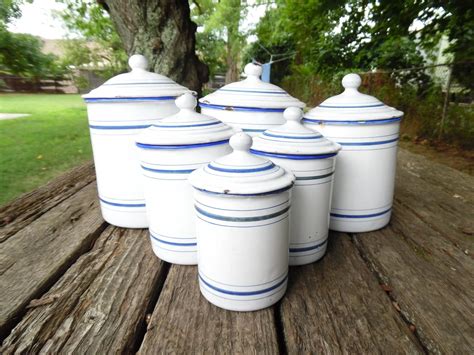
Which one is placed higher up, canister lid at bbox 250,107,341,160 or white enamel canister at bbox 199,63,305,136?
white enamel canister at bbox 199,63,305,136

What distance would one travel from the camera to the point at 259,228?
667 millimetres

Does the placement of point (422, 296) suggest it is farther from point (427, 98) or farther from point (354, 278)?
point (427, 98)

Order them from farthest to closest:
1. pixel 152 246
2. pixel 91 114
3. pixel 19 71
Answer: pixel 19 71 → pixel 91 114 → pixel 152 246

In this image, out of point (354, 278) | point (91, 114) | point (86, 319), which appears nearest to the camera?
point (86, 319)

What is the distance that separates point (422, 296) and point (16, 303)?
0.86 meters

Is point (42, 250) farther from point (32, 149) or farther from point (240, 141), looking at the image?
point (32, 149)

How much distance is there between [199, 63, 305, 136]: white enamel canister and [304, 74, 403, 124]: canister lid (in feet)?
0.30

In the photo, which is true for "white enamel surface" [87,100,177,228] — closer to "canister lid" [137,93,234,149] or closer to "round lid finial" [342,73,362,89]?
"canister lid" [137,93,234,149]

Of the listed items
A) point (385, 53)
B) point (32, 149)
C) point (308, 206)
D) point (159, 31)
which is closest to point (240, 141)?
point (308, 206)

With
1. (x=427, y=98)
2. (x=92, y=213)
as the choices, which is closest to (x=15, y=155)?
(x=92, y=213)

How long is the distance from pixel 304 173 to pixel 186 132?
0.99 feet

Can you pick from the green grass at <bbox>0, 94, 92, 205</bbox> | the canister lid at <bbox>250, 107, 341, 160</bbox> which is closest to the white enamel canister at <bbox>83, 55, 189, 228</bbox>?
the canister lid at <bbox>250, 107, 341, 160</bbox>

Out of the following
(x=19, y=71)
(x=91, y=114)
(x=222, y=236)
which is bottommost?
(x=222, y=236)

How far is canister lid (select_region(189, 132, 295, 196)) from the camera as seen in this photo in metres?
0.63
